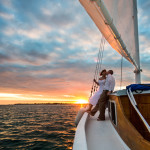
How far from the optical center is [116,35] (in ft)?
13.0

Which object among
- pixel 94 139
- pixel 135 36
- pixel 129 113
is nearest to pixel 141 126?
pixel 129 113

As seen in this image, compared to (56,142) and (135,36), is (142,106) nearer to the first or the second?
→ (135,36)

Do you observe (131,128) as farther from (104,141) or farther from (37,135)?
(37,135)

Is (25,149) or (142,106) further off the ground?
(142,106)

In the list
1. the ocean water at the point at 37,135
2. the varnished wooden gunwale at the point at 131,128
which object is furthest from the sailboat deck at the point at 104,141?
the ocean water at the point at 37,135

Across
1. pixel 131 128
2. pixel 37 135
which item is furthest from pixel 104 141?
pixel 37 135

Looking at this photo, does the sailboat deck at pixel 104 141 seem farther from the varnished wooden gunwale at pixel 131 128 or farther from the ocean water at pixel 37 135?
the ocean water at pixel 37 135

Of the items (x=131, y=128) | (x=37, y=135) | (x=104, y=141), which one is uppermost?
(x=131, y=128)

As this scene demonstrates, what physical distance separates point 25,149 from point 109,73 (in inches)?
243

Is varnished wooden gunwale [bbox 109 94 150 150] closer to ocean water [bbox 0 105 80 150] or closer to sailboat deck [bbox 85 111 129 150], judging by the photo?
sailboat deck [bbox 85 111 129 150]

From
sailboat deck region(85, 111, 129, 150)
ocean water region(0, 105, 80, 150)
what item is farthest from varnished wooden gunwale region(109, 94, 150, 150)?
ocean water region(0, 105, 80, 150)

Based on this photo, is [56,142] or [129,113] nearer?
[129,113]

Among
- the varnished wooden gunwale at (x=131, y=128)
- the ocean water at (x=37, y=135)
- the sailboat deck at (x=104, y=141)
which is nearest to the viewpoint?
the varnished wooden gunwale at (x=131, y=128)

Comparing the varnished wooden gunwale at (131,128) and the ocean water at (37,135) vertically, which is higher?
the varnished wooden gunwale at (131,128)
